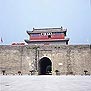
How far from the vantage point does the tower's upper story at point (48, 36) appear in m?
36.3

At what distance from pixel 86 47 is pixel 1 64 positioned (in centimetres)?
1102

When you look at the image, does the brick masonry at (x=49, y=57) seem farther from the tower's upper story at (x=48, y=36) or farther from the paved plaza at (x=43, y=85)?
the paved plaza at (x=43, y=85)

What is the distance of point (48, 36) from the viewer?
124ft

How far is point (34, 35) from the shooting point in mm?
38219

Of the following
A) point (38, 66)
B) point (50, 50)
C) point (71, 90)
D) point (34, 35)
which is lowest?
point (71, 90)

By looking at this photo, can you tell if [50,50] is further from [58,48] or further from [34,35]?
[34,35]

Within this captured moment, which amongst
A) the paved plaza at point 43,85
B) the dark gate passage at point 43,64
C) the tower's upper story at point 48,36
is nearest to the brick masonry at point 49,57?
the dark gate passage at point 43,64

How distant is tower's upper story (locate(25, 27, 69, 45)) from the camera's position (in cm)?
3634

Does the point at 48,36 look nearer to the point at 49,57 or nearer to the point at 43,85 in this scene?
the point at 49,57

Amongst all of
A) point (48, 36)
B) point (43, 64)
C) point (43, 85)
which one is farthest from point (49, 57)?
point (43, 85)

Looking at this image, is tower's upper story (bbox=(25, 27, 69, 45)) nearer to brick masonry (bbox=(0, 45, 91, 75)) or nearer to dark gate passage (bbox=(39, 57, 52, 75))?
dark gate passage (bbox=(39, 57, 52, 75))

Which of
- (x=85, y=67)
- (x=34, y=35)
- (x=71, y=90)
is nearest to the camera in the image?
(x=71, y=90)

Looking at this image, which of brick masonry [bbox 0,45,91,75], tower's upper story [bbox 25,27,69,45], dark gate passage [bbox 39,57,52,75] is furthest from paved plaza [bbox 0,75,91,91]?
tower's upper story [bbox 25,27,69,45]

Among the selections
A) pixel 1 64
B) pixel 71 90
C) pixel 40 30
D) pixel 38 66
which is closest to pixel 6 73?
pixel 1 64
